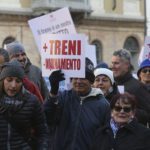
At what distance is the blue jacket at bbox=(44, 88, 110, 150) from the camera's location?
→ 466 cm

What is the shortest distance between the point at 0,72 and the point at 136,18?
23.6 meters

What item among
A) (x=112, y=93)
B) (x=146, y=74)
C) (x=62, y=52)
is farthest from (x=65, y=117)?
(x=146, y=74)

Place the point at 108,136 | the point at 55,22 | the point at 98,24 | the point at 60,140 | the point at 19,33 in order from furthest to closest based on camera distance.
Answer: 1. the point at 98,24
2. the point at 19,33
3. the point at 55,22
4. the point at 60,140
5. the point at 108,136

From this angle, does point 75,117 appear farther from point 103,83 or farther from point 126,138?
point 103,83

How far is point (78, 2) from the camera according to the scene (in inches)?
979

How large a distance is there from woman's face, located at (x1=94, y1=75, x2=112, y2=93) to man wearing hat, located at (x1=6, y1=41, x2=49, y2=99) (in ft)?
3.02

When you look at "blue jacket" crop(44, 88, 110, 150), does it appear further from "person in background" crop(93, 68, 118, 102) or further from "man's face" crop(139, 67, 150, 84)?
"man's face" crop(139, 67, 150, 84)

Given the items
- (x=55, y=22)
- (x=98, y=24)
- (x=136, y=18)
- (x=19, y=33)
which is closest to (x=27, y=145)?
(x=55, y=22)

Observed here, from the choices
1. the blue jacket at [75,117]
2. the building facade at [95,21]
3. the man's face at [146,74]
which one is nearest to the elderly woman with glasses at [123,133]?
the blue jacket at [75,117]

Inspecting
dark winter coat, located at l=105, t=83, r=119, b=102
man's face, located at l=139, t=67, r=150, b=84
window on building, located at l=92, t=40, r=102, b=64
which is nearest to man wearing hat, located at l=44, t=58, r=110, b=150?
dark winter coat, located at l=105, t=83, r=119, b=102

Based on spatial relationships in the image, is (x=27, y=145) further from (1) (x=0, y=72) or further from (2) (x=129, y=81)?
(2) (x=129, y=81)

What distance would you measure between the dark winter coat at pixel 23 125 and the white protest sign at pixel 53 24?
2706mm

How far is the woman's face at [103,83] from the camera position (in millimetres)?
5715

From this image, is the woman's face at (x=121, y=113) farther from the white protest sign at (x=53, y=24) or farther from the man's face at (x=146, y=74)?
the white protest sign at (x=53, y=24)
